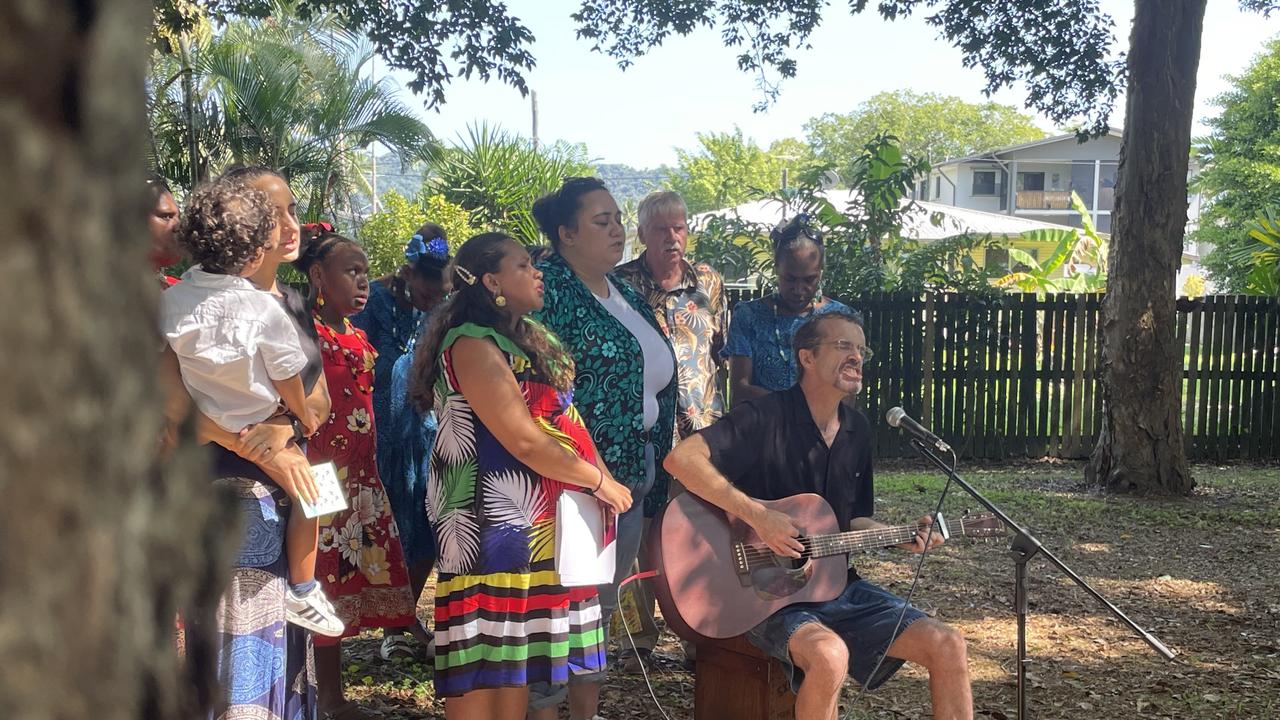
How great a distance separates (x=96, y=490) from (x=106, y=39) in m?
0.20

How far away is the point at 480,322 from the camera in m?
3.54

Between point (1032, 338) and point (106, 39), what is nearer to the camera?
point (106, 39)

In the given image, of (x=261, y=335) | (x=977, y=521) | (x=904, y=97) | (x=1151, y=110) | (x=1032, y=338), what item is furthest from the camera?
(x=904, y=97)

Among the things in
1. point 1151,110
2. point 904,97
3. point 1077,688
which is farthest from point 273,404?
point 904,97

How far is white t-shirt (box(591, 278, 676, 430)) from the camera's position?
4.52 metres

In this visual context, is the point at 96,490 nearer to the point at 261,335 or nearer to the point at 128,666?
the point at 128,666

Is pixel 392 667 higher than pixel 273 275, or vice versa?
pixel 273 275

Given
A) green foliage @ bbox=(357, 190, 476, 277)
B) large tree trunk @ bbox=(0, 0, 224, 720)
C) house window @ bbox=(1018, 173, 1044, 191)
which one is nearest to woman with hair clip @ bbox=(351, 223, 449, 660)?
large tree trunk @ bbox=(0, 0, 224, 720)

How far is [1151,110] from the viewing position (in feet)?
30.2

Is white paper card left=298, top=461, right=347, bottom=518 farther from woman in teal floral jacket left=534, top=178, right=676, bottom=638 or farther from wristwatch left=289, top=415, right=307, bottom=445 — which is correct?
woman in teal floral jacket left=534, top=178, right=676, bottom=638

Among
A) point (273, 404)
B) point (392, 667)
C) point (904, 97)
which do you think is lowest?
point (392, 667)

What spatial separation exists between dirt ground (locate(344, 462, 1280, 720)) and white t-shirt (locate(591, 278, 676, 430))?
4.36 ft

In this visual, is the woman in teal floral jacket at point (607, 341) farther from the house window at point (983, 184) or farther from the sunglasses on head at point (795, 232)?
the house window at point (983, 184)

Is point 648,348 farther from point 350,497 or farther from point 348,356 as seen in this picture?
point 350,497
